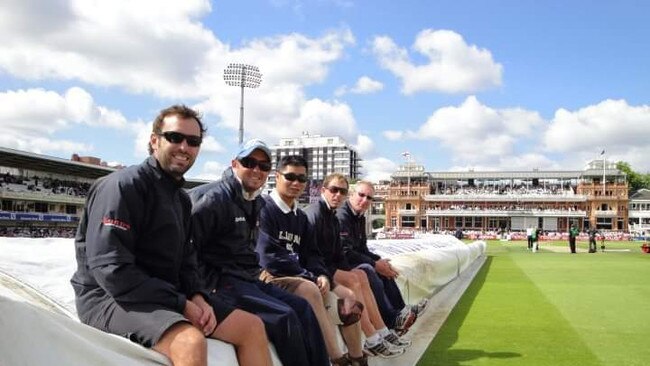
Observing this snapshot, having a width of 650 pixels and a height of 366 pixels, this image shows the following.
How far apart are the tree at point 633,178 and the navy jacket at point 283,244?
391 ft

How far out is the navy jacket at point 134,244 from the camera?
8.53 ft

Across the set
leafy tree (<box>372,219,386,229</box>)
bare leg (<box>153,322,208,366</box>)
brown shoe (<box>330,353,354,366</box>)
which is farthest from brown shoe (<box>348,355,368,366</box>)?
leafy tree (<box>372,219,386,229</box>)

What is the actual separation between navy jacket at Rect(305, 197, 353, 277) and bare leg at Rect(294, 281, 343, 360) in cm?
98

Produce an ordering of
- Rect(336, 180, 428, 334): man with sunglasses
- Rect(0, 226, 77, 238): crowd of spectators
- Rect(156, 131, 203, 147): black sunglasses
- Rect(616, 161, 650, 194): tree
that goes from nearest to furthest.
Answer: Rect(156, 131, 203, 147): black sunglasses
Rect(336, 180, 428, 334): man with sunglasses
Rect(0, 226, 77, 238): crowd of spectators
Rect(616, 161, 650, 194): tree

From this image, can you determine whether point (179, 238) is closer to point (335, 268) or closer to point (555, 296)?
point (335, 268)

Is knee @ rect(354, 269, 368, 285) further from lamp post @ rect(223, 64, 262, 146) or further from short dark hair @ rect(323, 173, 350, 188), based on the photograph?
lamp post @ rect(223, 64, 262, 146)

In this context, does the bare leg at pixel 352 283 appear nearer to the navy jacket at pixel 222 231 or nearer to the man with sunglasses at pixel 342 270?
the man with sunglasses at pixel 342 270

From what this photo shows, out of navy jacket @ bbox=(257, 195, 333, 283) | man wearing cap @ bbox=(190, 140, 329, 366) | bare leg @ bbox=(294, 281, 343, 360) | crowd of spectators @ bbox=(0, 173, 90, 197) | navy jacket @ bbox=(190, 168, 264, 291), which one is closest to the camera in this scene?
man wearing cap @ bbox=(190, 140, 329, 366)

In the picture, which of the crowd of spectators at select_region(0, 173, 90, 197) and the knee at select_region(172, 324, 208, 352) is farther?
the crowd of spectators at select_region(0, 173, 90, 197)

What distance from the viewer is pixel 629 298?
10.3m

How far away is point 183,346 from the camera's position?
2.51 meters

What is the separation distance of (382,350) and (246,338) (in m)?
2.25

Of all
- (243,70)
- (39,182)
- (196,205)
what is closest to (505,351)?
(196,205)

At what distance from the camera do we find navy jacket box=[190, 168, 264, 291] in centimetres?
359
